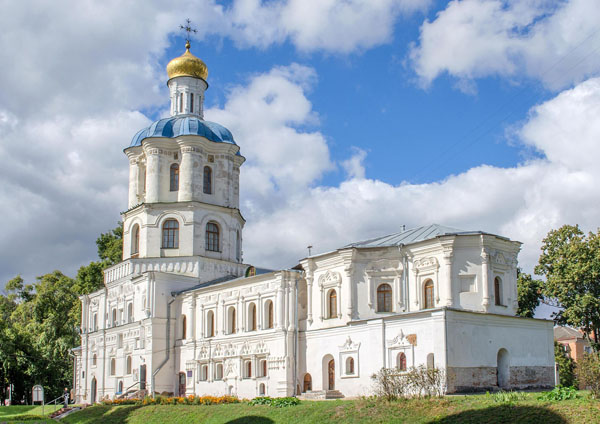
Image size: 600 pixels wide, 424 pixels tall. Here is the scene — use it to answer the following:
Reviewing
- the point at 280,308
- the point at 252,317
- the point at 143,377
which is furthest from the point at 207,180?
the point at 280,308

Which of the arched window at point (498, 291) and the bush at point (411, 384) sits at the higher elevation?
the arched window at point (498, 291)

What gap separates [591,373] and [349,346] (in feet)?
38.6

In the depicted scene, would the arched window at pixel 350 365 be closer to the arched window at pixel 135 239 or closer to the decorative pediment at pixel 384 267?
the decorative pediment at pixel 384 267

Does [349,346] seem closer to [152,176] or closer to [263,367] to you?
[263,367]

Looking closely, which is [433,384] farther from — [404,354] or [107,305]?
[107,305]

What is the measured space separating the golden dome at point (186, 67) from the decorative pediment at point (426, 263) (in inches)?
821

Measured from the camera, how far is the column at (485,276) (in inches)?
1059

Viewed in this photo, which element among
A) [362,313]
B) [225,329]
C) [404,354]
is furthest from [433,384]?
[225,329]

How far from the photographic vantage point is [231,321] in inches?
1334

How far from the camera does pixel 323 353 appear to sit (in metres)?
29.1

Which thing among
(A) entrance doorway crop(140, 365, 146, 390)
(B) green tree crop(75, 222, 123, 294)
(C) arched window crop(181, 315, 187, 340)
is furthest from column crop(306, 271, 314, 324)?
(B) green tree crop(75, 222, 123, 294)

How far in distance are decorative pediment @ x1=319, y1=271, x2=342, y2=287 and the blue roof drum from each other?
44.1 feet

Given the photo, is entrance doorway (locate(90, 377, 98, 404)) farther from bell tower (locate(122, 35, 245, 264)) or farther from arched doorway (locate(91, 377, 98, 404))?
bell tower (locate(122, 35, 245, 264))

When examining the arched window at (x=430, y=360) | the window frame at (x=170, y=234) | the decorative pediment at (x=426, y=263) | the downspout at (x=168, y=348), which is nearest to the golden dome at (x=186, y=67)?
the window frame at (x=170, y=234)
